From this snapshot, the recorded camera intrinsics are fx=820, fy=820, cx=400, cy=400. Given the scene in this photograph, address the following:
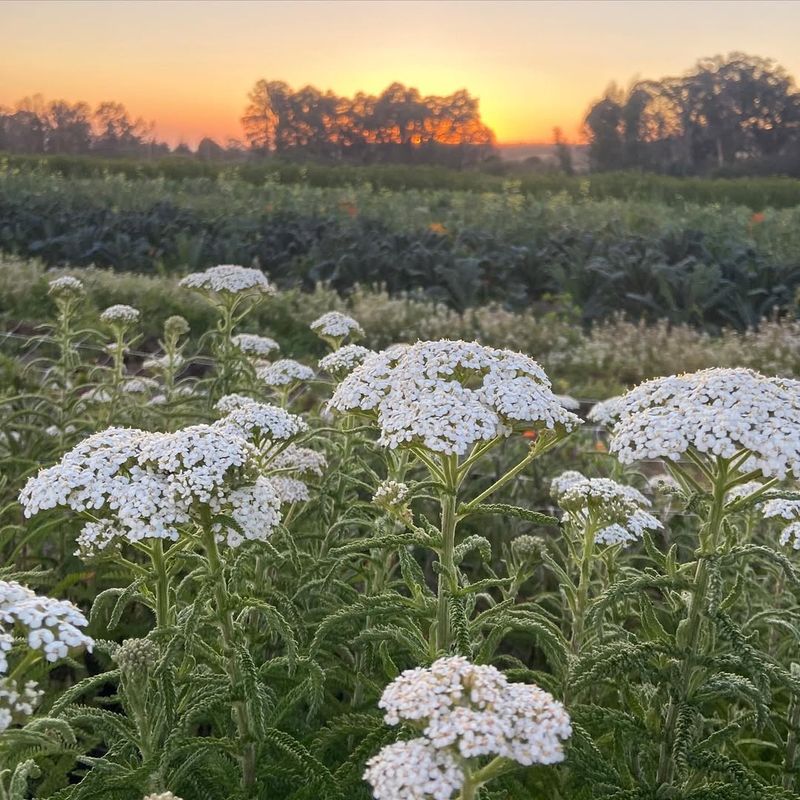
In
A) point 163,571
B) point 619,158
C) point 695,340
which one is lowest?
point 695,340

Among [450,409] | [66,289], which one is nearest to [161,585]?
[450,409]

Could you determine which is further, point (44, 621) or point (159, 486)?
point (159, 486)

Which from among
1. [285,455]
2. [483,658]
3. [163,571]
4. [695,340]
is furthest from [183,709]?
[695,340]

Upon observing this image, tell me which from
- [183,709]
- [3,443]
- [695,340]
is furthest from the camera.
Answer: [695,340]

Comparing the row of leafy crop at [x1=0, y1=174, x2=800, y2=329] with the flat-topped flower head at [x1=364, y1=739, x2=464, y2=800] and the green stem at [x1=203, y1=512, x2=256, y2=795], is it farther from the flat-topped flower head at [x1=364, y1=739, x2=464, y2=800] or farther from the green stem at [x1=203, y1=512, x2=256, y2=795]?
the flat-topped flower head at [x1=364, y1=739, x2=464, y2=800]

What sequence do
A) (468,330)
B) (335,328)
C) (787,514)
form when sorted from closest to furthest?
(787,514), (335,328), (468,330)

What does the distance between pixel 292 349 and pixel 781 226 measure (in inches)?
454

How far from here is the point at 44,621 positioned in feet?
5.32

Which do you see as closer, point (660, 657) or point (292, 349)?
point (660, 657)

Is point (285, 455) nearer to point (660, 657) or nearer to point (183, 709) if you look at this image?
point (183, 709)

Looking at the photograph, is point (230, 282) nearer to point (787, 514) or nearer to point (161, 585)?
point (161, 585)

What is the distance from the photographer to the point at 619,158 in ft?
124

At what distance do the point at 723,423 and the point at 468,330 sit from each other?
855 centimetres

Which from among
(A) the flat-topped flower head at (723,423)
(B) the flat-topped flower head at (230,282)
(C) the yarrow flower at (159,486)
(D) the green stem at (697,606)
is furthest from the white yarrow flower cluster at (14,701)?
(B) the flat-topped flower head at (230,282)
